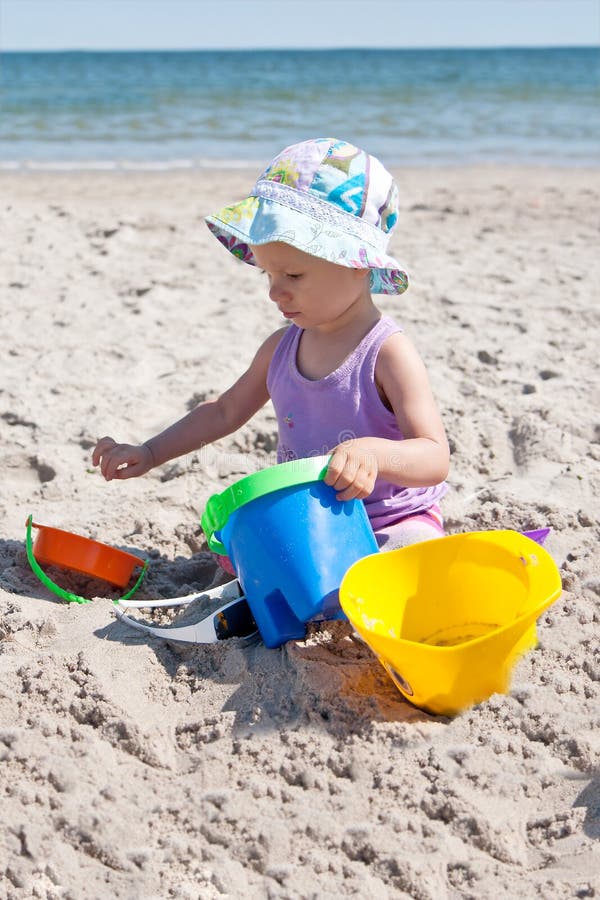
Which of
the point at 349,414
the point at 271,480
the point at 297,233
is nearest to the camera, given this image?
the point at 271,480

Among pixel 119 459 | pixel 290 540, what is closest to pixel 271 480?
pixel 290 540

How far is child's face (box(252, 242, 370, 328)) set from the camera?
2025 mm

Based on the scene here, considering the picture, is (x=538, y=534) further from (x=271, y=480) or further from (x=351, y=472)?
(x=271, y=480)

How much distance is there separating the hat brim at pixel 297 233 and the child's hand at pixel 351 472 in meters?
0.41

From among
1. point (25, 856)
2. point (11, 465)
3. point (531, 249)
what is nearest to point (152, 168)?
point (531, 249)

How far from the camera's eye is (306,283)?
2.06m

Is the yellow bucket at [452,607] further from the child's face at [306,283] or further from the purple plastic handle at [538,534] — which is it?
the child's face at [306,283]

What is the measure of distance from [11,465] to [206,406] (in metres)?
0.73

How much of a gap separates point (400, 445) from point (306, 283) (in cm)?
41

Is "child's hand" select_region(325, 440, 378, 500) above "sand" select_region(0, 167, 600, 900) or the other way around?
above

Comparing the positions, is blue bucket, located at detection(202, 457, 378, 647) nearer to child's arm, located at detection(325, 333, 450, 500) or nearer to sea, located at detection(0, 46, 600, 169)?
child's arm, located at detection(325, 333, 450, 500)

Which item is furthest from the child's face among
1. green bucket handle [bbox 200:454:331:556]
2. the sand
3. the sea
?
the sea

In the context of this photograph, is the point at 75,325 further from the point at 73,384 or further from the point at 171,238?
the point at 171,238

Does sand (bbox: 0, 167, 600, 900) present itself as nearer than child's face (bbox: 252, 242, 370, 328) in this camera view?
Yes
